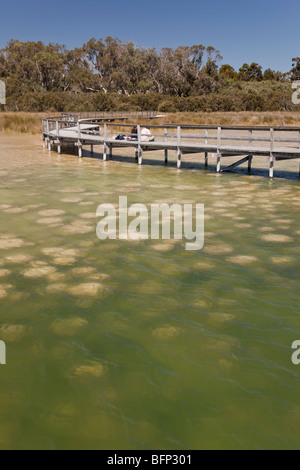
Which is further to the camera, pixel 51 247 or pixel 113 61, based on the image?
pixel 113 61

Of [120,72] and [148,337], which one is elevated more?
[120,72]

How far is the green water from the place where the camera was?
438 centimetres

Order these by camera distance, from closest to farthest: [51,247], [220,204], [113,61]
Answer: [51,247], [220,204], [113,61]

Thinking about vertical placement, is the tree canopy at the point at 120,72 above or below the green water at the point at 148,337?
above

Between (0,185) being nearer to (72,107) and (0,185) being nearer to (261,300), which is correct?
(261,300)

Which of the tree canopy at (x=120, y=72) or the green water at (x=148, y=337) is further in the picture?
the tree canopy at (x=120, y=72)

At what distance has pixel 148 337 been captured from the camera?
5926mm

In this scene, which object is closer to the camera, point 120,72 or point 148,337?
point 148,337

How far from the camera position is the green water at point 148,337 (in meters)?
4.38

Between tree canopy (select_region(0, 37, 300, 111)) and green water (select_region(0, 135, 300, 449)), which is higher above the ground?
tree canopy (select_region(0, 37, 300, 111))

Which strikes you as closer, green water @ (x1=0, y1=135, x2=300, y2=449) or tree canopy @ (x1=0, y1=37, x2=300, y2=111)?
green water @ (x1=0, y1=135, x2=300, y2=449)
